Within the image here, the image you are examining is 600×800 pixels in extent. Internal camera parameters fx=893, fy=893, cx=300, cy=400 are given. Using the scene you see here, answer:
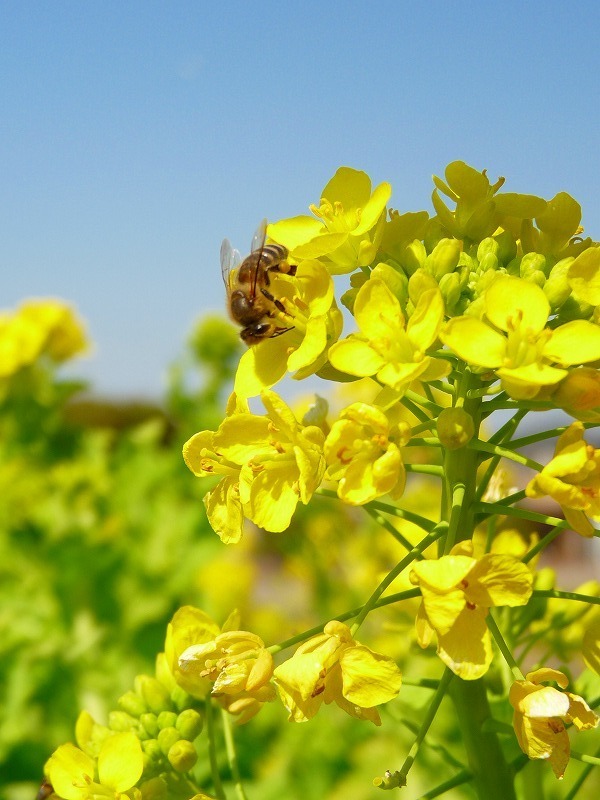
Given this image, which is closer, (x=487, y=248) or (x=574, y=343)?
(x=574, y=343)

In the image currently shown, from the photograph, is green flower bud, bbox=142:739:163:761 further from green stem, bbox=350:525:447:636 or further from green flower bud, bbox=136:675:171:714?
green stem, bbox=350:525:447:636

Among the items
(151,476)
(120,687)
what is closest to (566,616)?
(120,687)

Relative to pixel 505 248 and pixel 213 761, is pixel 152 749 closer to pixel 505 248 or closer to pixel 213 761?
pixel 213 761

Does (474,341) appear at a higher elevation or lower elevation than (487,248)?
lower

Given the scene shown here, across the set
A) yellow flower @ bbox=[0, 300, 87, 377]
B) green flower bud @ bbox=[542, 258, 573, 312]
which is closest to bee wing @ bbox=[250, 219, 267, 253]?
green flower bud @ bbox=[542, 258, 573, 312]

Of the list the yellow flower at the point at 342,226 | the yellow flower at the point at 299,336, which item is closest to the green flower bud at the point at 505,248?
the yellow flower at the point at 342,226

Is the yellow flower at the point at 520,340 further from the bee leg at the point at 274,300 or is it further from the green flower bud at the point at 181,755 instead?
the green flower bud at the point at 181,755

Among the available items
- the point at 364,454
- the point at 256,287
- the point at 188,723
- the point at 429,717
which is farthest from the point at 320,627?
the point at 256,287
